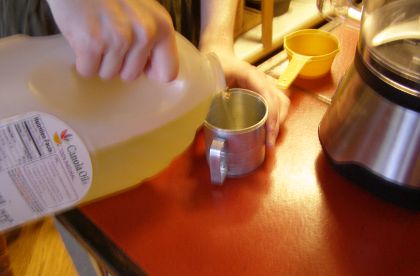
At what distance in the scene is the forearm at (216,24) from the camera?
0.79 m

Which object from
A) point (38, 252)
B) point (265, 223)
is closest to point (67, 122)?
point (265, 223)

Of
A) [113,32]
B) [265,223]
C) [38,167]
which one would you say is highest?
[113,32]

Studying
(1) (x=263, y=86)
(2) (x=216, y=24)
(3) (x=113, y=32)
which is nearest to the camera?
(3) (x=113, y=32)

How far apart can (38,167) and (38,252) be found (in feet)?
3.62

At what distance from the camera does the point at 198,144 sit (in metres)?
0.65

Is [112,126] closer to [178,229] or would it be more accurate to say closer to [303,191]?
[178,229]

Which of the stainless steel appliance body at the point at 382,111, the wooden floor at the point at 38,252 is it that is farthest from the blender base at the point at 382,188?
the wooden floor at the point at 38,252

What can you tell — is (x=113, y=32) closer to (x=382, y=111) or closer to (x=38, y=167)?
(x=38, y=167)

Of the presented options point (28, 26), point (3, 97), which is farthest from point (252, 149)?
point (28, 26)

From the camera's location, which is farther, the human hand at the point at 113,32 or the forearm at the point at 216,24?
the forearm at the point at 216,24

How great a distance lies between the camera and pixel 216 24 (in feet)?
2.69

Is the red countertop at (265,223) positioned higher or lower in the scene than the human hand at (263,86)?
lower

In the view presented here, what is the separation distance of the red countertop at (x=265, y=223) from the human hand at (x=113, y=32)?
0.23 meters

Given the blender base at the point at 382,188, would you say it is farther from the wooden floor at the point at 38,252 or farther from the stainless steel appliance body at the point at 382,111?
the wooden floor at the point at 38,252
